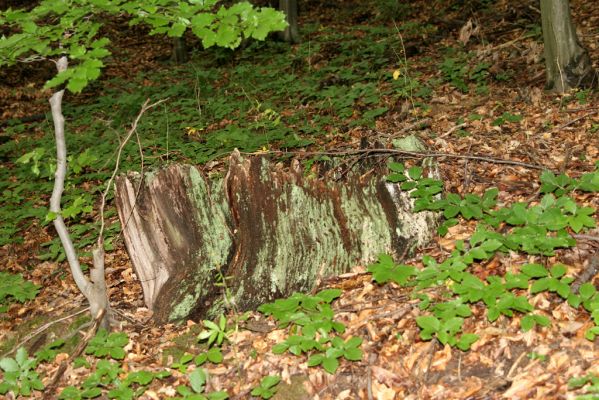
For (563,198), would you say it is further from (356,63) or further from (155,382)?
(356,63)

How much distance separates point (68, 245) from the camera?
3.96 metres

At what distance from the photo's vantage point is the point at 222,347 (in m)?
3.79

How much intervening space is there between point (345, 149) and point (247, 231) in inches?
65.6

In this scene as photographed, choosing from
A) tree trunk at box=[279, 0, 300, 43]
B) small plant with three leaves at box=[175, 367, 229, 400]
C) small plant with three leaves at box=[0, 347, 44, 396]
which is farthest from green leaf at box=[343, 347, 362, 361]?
tree trunk at box=[279, 0, 300, 43]

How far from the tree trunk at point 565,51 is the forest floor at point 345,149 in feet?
0.66

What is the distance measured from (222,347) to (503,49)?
6.53 metres

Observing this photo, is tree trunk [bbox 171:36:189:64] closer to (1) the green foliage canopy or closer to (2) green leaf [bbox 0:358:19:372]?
(1) the green foliage canopy

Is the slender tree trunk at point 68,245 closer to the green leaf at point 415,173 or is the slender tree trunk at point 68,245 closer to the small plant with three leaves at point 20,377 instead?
the small plant with three leaves at point 20,377

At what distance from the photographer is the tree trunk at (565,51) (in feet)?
20.6

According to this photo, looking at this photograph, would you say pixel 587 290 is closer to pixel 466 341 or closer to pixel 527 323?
pixel 527 323

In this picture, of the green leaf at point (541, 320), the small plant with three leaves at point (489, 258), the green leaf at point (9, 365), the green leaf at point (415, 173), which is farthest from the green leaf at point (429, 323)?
the green leaf at point (9, 365)

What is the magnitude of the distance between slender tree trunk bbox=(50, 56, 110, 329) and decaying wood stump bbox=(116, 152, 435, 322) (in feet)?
1.05

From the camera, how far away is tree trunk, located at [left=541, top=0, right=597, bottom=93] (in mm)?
6281

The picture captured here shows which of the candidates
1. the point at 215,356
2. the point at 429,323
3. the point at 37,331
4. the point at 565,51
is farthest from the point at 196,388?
the point at 565,51
